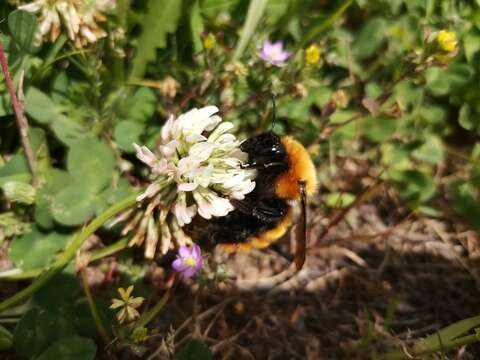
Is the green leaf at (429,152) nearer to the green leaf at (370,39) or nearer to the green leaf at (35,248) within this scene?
the green leaf at (370,39)

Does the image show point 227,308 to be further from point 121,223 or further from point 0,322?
point 0,322

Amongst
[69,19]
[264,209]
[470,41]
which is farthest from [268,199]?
[470,41]

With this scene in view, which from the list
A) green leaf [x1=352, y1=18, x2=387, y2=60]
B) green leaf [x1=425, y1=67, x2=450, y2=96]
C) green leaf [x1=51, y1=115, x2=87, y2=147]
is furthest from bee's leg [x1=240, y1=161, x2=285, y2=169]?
green leaf [x1=425, y1=67, x2=450, y2=96]

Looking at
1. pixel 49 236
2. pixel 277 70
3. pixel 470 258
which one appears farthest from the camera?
pixel 470 258

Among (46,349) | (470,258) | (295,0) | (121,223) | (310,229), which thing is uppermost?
(295,0)

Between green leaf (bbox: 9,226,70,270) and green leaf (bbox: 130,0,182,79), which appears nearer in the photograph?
green leaf (bbox: 9,226,70,270)

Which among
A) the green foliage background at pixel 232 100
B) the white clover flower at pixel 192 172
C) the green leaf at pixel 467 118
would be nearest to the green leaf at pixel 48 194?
the green foliage background at pixel 232 100

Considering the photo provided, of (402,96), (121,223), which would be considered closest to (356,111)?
(402,96)

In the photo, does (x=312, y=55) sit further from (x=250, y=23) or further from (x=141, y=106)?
(x=141, y=106)

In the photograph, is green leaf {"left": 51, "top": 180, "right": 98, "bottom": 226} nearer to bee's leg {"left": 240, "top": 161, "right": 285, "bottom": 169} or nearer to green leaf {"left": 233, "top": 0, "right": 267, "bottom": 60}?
bee's leg {"left": 240, "top": 161, "right": 285, "bottom": 169}
